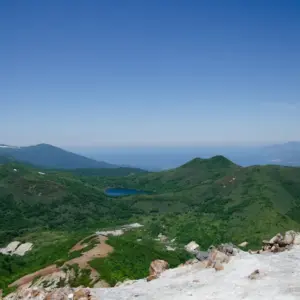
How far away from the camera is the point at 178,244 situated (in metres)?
194

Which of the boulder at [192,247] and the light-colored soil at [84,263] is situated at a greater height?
the light-colored soil at [84,263]

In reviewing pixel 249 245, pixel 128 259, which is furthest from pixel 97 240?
pixel 249 245

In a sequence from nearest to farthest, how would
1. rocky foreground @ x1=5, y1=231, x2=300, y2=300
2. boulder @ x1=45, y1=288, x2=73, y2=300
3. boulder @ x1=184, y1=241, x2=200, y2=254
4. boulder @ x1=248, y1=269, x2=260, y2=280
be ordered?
1. rocky foreground @ x1=5, y1=231, x2=300, y2=300
2. boulder @ x1=248, y1=269, x2=260, y2=280
3. boulder @ x1=45, y1=288, x2=73, y2=300
4. boulder @ x1=184, y1=241, x2=200, y2=254

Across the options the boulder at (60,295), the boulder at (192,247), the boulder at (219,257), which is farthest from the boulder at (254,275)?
the boulder at (192,247)

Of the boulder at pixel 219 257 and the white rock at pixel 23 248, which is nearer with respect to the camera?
the boulder at pixel 219 257

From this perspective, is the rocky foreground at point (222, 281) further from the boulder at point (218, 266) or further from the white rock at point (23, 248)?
the white rock at point (23, 248)

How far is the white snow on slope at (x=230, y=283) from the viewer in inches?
1528

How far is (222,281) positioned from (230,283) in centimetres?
134

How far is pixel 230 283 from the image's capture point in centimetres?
4247

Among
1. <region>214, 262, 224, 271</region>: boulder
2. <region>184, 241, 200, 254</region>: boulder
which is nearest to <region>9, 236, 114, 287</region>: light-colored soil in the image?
<region>214, 262, 224, 271</region>: boulder

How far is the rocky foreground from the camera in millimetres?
39438

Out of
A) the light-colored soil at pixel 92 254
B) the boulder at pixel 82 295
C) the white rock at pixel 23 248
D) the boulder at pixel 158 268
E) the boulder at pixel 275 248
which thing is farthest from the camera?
the white rock at pixel 23 248

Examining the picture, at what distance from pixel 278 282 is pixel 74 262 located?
5909 centimetres

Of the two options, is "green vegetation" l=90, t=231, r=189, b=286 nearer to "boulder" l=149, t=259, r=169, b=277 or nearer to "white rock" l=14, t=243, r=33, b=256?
"boulder" l=149, t=259, r=169, b=277
